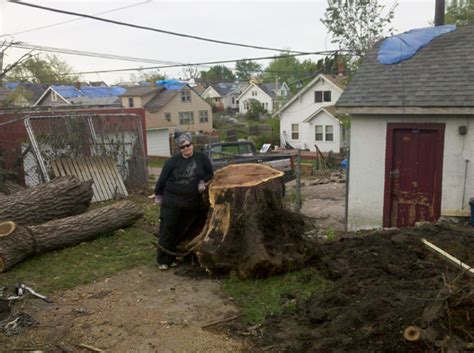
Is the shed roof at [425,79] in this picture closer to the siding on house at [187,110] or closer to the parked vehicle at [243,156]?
the parked vehicle at [243,156]

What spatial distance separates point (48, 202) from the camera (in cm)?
864

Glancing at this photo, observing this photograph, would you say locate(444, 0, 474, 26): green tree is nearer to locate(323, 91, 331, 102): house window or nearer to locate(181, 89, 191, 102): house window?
locate(323, 91, 331, 102): house window

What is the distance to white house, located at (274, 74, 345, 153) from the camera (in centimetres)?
3341

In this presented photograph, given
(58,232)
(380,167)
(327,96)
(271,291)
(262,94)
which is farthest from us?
(262,94)

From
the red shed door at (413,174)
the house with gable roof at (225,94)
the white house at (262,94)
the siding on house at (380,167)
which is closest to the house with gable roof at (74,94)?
the white house at (262,94)

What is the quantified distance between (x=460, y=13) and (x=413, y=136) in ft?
87.1

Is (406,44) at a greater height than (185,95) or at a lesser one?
greater

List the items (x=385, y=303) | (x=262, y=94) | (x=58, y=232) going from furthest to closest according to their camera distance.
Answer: (x=262, y=94), (x=58, y=232), (x=385, y=303)

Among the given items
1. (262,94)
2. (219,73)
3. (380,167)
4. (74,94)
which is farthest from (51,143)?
(219,73)

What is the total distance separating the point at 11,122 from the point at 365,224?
9.39 metres

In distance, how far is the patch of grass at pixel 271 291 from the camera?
16.1ft

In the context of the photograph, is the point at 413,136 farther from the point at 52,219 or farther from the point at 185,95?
the point at 185,95

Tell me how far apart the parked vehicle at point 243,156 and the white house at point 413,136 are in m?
4.46

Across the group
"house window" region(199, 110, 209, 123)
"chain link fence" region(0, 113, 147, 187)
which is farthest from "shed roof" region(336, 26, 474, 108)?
"house window" region(199, 110, 209, 123)
